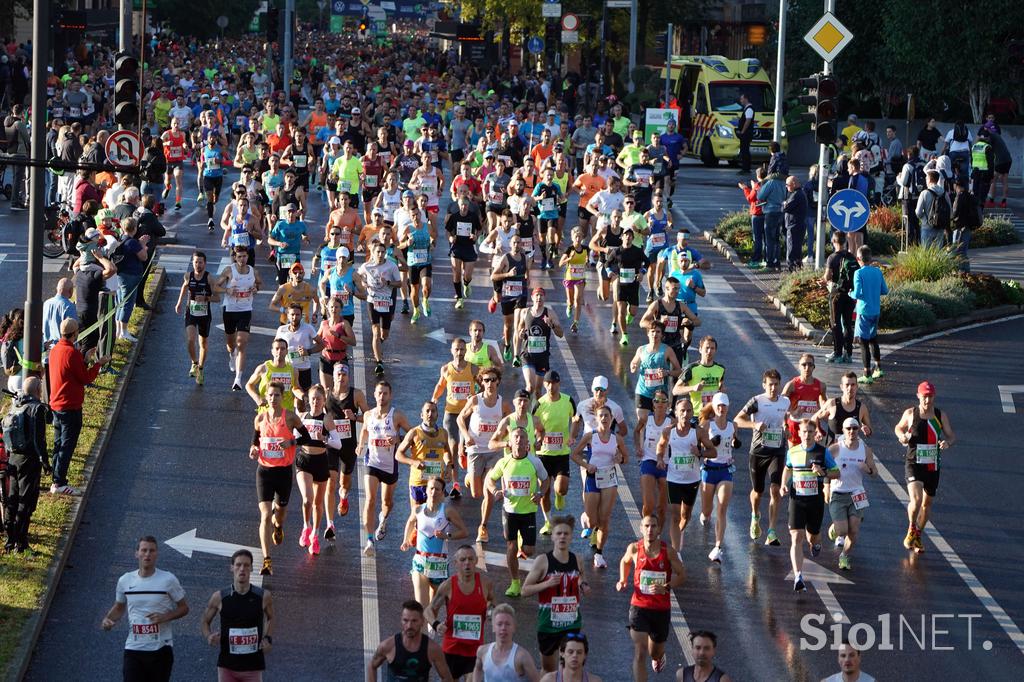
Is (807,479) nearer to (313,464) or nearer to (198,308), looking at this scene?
(313,464)

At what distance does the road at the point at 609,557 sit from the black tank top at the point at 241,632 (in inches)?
42.2

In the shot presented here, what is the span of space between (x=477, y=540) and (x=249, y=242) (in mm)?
10156

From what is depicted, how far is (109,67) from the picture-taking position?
57531mm

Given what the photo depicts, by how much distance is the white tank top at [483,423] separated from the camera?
54.4 ft

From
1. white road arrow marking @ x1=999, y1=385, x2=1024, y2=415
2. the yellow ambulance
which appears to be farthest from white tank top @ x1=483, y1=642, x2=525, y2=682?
the yellow ambulance

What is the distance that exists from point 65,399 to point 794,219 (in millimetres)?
15546

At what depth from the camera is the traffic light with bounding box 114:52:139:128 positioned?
19281 millimetres

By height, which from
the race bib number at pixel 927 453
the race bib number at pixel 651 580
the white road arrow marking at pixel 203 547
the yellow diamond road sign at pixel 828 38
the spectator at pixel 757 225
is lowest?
the white road arrow marking at pixel 203 547

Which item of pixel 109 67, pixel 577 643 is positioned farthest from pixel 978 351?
pixel 109 67

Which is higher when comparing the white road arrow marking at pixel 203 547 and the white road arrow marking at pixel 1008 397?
the white road arrow marking at pixel 1008 397

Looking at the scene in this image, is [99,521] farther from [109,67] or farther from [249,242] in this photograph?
[109,67]

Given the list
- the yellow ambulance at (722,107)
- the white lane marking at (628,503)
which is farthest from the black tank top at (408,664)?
the yellow ambulance at (722,107)

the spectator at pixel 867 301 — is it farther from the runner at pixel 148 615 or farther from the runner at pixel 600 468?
the runner at pixel 148 615

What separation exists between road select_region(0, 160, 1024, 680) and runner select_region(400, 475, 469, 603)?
491 mm
